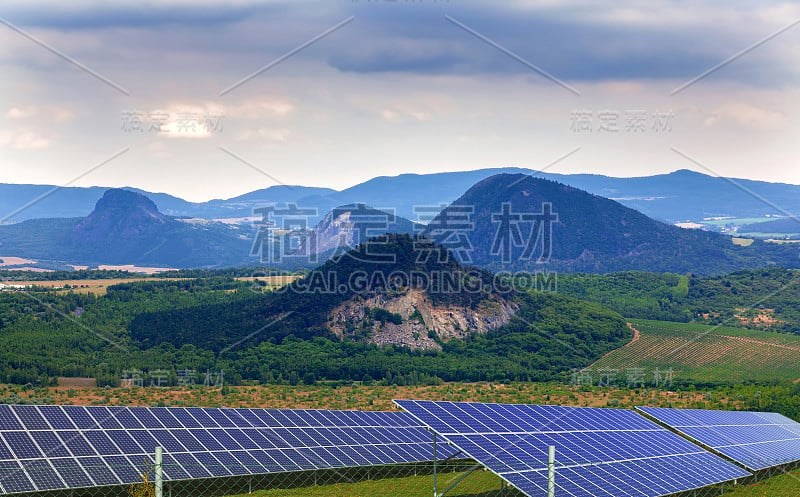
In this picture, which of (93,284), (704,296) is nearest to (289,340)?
(93,284)

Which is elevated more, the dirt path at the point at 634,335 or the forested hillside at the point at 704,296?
the forested hillside at the point at 704,296

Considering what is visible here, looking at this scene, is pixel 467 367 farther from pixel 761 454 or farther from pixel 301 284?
pixel 761 454

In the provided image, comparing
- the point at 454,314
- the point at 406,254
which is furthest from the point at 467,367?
the point at 406,254

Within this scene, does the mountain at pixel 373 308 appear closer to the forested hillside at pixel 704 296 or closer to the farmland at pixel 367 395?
the farmland at pixel 367 395

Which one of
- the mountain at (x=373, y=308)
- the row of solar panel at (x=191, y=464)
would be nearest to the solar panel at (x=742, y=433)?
the row of solar panel at (x=191, y=464)

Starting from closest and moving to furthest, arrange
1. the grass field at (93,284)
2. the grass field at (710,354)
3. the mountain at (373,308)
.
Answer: the grass field at (710,354) → the mountain at (373,308) → the grass field at (93,284)
